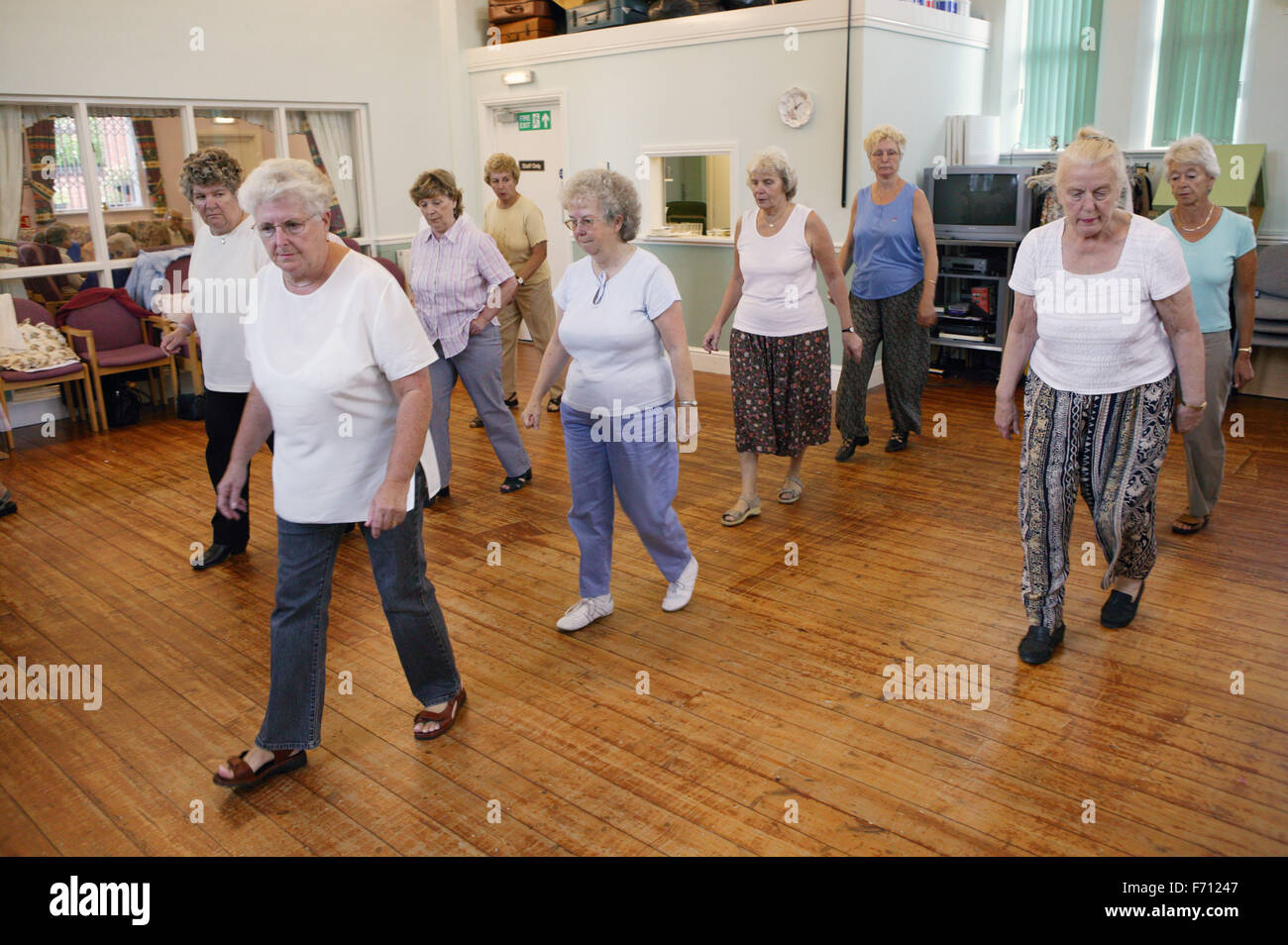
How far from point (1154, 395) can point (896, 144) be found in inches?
99.0

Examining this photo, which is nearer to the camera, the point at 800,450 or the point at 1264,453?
the point at 800,450

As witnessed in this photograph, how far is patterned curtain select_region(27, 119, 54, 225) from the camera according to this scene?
22.9 ft

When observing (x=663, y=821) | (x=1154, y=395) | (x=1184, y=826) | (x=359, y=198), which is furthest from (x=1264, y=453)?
(x=359, y=198)

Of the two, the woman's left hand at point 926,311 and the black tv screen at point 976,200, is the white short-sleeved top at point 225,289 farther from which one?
the black tv screen at point 976,200

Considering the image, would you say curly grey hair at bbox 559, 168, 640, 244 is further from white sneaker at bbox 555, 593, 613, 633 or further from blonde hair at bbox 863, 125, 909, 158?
blonde hair at bbox 863, 125, 909, 158

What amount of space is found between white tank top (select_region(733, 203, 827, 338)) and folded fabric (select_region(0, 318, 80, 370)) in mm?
4608

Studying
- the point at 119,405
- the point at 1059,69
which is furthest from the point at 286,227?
the point at 1059,69

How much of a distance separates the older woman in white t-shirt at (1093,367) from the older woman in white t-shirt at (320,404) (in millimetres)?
1858

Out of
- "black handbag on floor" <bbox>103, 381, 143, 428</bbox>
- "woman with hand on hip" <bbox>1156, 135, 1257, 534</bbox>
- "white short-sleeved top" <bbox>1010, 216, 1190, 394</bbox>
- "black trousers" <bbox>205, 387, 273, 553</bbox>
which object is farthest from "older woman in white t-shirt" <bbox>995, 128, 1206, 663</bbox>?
"black handbag on floor" <bbox>103, 381, 143, 428</bbox>

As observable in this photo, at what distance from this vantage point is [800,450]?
16.4 ft

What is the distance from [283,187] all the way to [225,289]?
5.72 ft

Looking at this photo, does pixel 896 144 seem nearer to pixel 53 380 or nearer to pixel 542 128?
pixel 542 128

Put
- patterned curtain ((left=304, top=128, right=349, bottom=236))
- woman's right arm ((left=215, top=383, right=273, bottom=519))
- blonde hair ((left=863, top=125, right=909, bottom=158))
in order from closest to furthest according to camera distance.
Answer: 1. woman's right arm ((left=215, top=383, right=273, bottom=519))
2. blonde hair ((left=863, top=125, right=909, bottom=158))
3. patterned curtain ((left=304, top=128, right=349, bottom=236))
